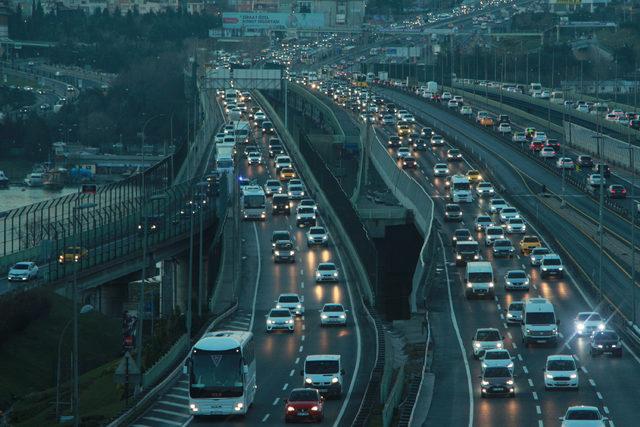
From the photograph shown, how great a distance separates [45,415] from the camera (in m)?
50.2

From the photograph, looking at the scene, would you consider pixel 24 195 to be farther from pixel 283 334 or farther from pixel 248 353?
pixel 248 353

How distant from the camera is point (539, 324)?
165ft

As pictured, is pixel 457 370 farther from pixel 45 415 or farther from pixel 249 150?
pixel 249 150

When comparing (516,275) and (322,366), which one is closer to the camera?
(322,366)

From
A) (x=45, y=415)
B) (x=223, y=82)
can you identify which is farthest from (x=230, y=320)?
(x=223, y=82)

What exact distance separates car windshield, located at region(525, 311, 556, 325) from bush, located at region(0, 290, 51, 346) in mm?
20627

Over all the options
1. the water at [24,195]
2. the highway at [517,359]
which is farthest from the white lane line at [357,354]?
the water at [24,195]

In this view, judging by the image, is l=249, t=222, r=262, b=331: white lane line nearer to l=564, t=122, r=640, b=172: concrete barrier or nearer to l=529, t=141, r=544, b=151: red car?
l=564, t=122, r=640, b=172: concrete barrier

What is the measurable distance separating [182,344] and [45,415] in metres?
4.52

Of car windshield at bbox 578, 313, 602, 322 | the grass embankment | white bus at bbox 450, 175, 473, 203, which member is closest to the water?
white bus at bbox 450, 175, 473, 203

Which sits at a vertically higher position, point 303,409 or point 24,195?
point 303,409

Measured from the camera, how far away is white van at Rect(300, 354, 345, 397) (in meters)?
41.4

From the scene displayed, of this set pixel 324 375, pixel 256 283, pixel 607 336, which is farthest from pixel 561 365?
pixel 256 283

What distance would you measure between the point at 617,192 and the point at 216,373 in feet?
185
